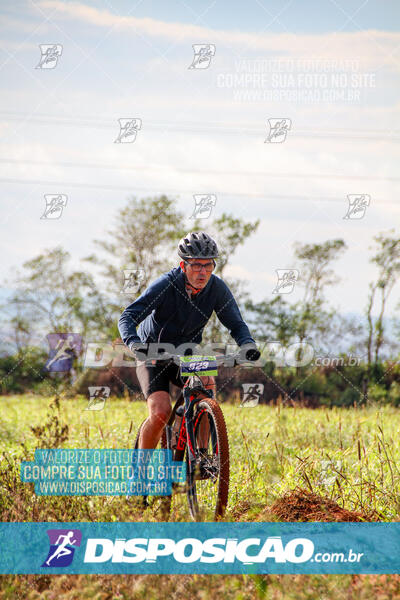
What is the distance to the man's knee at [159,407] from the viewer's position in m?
5.04

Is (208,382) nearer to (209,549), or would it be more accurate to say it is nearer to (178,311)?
(178,311)

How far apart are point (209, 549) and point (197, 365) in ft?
4.41

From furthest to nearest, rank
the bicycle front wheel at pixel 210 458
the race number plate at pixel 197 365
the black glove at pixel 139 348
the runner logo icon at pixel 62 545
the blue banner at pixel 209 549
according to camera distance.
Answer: the race number plate at pixel 197 365
the black glove at pixel 139 348
the bicycle front wheel at pixel 210 458
the runner logo icon at pixel 62 545
the blue banner at pixel 209 549

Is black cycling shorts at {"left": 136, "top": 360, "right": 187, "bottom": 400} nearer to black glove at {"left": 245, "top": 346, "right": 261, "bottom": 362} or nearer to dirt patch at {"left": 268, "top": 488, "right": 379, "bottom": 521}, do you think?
black glove at {"left": 245, "top": 346, "right": 261, "bottom": 362}

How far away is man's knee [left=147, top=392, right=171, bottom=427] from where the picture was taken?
5.04 meters

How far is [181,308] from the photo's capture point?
5.18 meters

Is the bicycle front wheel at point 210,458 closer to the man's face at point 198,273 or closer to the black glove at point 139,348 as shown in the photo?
the black glove at point 139,348

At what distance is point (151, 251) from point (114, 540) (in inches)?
500

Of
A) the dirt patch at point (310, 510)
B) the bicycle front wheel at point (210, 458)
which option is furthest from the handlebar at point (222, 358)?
the dirt patch at point (310, 510)

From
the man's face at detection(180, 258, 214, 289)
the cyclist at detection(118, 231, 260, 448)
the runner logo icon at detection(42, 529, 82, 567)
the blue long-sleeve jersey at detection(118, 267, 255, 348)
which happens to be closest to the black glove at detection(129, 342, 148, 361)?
the cyclist at detection(118, 231, 260, 448)

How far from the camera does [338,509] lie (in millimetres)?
4734

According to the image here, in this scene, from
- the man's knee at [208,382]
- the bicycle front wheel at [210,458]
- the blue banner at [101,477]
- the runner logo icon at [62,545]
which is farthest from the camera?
the blue banner at [101,477]

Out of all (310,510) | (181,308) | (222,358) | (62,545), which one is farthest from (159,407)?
(310,510)

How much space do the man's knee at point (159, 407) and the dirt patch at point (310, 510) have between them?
113 cm
